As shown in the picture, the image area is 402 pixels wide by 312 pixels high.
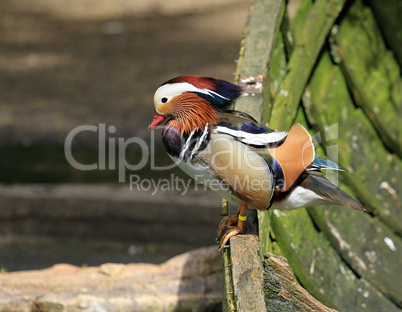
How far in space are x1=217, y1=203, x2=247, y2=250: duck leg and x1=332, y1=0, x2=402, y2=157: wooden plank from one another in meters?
1.48

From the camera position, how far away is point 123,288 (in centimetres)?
300

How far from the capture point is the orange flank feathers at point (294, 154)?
2.09 m

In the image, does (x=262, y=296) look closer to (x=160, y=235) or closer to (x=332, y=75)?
(x=332, y=75)

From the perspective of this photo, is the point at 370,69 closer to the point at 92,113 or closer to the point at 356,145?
the point at 356,145

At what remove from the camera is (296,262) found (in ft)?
8.63

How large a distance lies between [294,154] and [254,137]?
0.44ft

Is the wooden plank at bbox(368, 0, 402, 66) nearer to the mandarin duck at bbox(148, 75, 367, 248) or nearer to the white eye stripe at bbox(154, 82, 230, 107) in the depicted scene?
the mandarin duck at bbox(148, 75, 367, 248)

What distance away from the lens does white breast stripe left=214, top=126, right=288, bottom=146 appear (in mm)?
2076

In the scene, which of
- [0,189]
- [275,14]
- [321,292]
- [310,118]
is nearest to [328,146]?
[310,118]

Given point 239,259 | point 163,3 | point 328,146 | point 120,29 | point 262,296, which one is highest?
point 163,3

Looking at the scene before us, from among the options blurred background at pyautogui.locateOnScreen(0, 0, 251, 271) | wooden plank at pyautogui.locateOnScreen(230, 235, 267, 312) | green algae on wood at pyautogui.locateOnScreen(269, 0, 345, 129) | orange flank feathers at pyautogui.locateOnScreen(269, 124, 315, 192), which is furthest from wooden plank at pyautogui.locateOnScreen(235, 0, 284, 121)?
blurred background at pyautogui.locateOnScreen(0, 0, 251, 271)

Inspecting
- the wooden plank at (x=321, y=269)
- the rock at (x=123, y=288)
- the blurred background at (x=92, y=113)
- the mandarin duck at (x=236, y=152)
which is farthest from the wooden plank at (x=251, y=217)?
the blurred background at (x=92, y=113)

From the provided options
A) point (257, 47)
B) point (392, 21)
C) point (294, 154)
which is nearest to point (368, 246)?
point (257, 47)

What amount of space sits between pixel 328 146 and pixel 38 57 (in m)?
4.44
